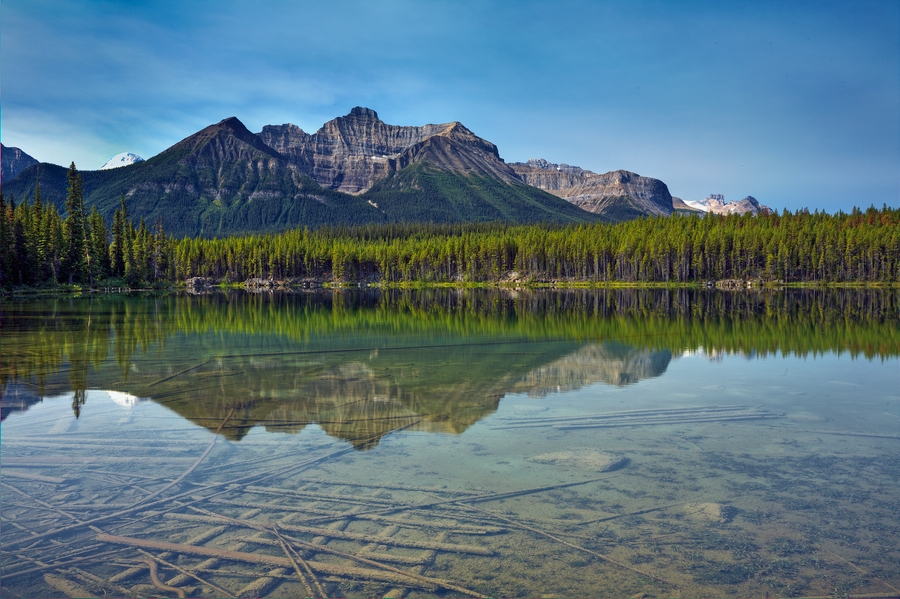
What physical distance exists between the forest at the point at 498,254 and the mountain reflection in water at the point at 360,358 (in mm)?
64452

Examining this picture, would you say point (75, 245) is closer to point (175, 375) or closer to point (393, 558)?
point (175, 375)

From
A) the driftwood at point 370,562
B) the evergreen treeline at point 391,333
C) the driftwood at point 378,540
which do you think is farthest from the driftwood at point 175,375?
the driftwood at point 370,562

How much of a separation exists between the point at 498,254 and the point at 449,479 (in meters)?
175

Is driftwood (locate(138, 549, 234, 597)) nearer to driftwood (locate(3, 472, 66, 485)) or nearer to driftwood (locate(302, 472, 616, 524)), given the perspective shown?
driftwood (locate(302, 472, 616, 524))

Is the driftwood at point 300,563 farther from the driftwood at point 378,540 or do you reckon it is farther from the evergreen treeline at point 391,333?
the evergreen treeline at point 391,333

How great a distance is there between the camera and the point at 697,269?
159250 mm

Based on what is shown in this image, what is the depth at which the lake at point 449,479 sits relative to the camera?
7.61 m

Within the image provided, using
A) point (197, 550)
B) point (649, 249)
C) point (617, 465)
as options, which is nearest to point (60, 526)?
point (197, 550)

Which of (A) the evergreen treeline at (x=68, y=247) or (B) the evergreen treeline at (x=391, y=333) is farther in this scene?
(A) the evergreen treeline at (x=68, y=247)

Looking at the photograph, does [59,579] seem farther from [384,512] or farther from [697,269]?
[697,269]

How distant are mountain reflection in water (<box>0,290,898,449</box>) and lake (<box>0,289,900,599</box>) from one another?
20cm

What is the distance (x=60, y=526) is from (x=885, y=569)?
12.1 metres

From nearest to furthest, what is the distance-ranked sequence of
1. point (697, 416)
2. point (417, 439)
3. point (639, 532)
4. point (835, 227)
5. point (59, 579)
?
point (59, 579) → point (639, 532) → point (417, 439) → point (697, 416) → point (835, 227)

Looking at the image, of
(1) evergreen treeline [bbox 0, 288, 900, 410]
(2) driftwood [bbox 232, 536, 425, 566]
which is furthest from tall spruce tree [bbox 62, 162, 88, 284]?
(2) driftwood [bbox 232, 536, 425, 566]
